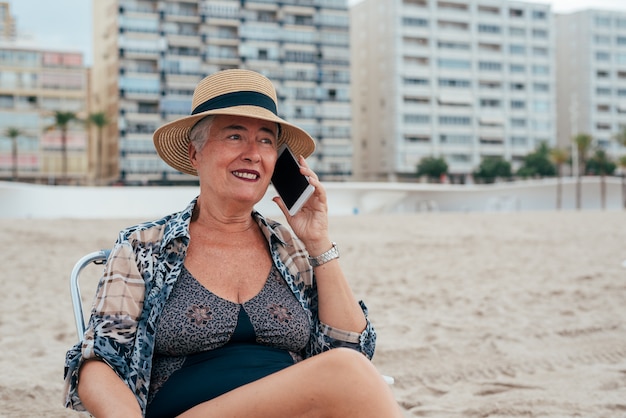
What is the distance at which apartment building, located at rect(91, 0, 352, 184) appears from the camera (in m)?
61.7

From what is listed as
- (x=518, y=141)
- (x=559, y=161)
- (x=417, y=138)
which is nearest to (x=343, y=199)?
(x=559, y=161)

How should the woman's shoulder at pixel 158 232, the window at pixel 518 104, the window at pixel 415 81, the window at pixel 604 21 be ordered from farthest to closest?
the window at pixel 604 21, the window at pixel 518 104, the window at pixel 415 81, the woman's shoulder at pixel 158 232

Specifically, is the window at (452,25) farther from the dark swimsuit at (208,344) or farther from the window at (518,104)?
the dark swimsuit at (208,344)

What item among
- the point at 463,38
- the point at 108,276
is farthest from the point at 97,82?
the point at 108,276

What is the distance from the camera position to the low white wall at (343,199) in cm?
2822

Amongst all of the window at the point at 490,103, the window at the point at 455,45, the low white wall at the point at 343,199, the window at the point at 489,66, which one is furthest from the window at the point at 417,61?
the low white wall at the point at 343,199

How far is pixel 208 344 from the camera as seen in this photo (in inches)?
78.5

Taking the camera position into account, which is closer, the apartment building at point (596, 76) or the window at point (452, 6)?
the window at point (452, 6)

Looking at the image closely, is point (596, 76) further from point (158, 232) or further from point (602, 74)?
point (158, 232)

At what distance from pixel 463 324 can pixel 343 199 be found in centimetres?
2920

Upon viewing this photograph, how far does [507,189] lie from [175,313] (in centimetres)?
4177

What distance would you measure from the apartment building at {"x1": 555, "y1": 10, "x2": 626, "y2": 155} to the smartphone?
276ft

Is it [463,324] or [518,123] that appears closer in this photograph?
[463,324]

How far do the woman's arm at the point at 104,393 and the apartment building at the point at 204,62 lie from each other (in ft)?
190
